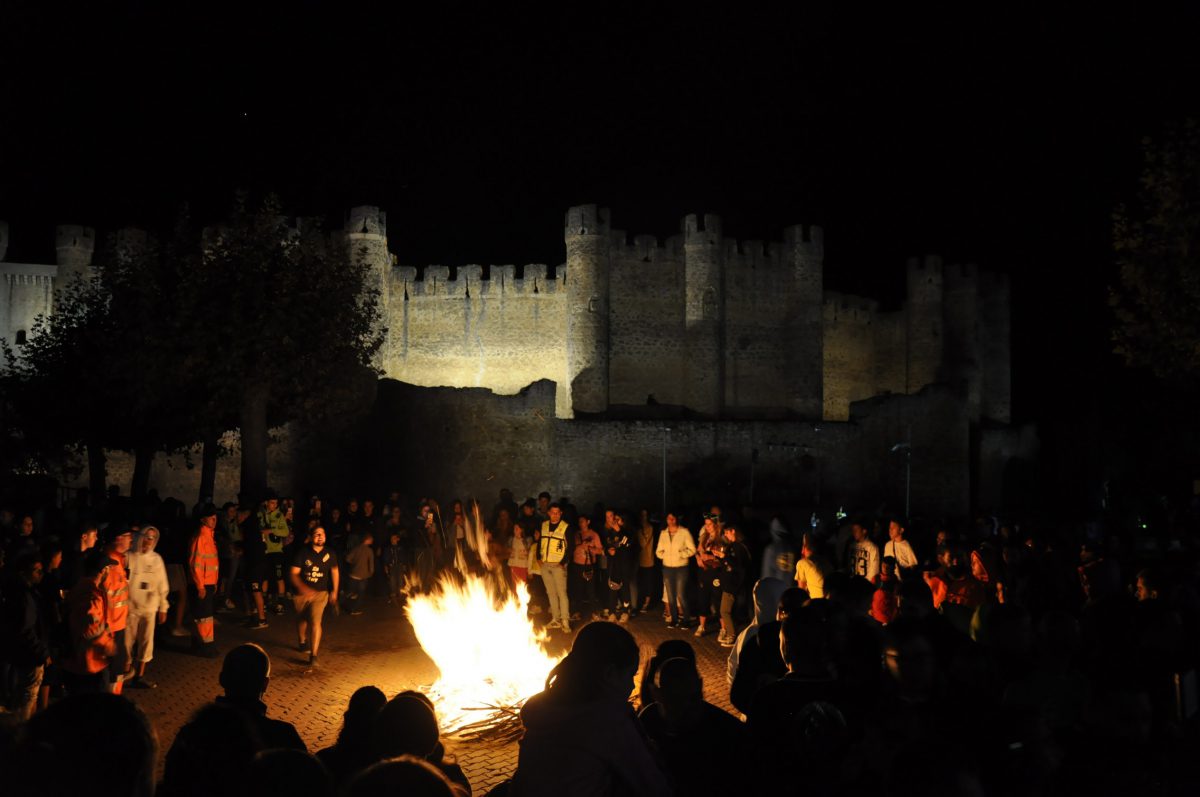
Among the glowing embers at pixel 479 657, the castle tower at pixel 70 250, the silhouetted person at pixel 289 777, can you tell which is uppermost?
the castle tower at pixel 70 250

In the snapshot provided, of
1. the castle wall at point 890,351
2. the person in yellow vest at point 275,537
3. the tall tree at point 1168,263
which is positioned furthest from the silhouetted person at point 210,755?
the castle wall at point 890,351

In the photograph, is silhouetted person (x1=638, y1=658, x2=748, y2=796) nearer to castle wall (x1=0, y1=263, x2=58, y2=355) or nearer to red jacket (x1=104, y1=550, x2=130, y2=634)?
red jacket (x1=104, y1=550, x2=130, y2=634)

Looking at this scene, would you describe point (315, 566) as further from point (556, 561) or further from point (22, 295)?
point (22, 295)

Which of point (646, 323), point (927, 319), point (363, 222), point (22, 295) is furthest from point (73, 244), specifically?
point (927, 319)

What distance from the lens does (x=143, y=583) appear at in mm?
9430

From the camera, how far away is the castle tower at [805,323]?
4166cm

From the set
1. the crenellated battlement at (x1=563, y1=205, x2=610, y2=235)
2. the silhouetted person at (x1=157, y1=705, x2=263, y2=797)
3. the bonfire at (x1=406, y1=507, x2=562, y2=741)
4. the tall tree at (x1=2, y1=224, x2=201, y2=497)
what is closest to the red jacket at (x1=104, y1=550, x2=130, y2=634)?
the bonfire at (x1=406, y1=507, x2=562, y2=741)

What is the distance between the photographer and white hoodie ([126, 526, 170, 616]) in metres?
9.36

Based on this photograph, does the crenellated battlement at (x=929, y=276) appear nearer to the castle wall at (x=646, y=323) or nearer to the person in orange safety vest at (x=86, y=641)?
the castle wall at (x=646, y=323)

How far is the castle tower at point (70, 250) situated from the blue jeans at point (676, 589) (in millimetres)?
34921

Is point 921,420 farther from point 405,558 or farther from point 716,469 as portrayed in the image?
point 405,558

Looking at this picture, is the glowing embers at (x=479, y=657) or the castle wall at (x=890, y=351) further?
the castle wall at (x=890, y=351)

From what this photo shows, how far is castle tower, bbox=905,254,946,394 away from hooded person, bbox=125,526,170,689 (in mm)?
40019

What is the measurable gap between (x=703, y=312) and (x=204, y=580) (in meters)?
31.3
